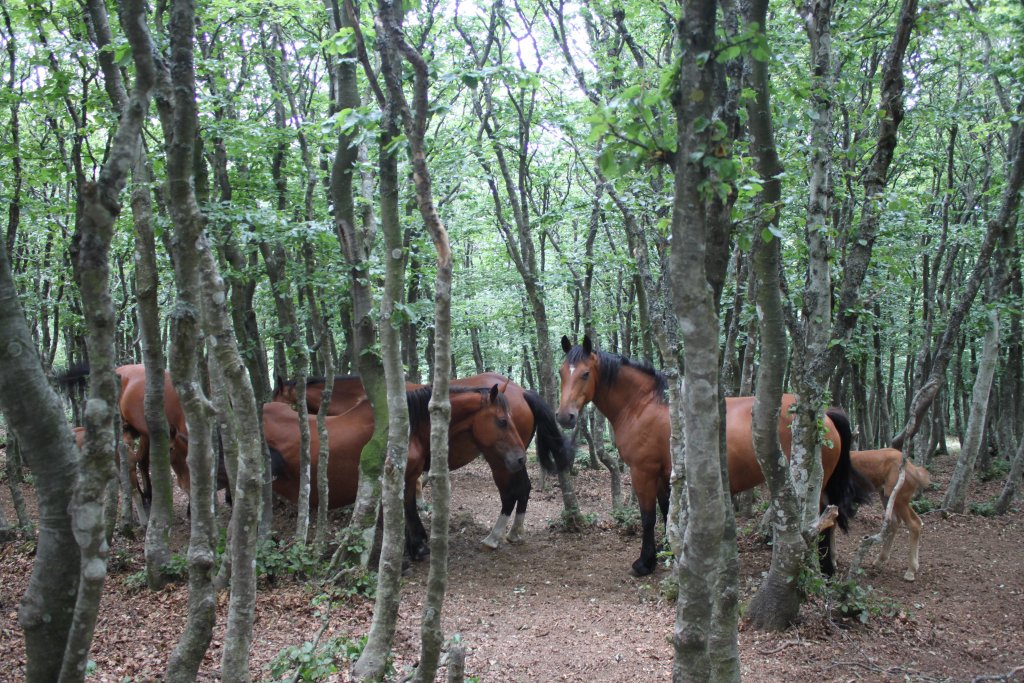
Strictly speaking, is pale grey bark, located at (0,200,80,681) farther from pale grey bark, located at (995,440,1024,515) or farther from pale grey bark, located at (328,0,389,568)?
pale grey bark, located at (995,440,1024,515)

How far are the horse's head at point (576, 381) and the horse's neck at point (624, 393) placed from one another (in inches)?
8.2

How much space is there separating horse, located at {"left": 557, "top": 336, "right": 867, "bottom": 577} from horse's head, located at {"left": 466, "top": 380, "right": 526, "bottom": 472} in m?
0.76

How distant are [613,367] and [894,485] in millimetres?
3980

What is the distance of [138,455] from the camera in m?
11.2

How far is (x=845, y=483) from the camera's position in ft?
28.9

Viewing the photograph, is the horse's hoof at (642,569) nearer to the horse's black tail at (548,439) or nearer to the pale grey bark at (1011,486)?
the horse's black tail at (548,439)

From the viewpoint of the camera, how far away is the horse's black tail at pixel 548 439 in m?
10.6

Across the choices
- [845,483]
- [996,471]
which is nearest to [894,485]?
[845,483]

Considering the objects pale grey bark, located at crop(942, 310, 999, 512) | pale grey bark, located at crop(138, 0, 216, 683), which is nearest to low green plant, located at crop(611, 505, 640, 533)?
pale grey bark, located at crop(942, 310, 999, 512)

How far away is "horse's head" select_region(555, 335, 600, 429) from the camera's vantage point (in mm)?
9414

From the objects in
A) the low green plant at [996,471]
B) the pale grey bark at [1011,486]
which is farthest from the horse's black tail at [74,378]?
A: the low green plant at [996,471]

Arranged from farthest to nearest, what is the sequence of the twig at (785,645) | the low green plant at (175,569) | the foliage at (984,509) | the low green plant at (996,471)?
the low green plant at (996,471) → the foliage at (984,509) → the low green plant at (175,569) → the twig at (785,645)

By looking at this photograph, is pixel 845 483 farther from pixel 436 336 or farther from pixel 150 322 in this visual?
pixel 150 322

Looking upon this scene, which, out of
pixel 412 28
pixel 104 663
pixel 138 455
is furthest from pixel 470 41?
pixel 104 663
